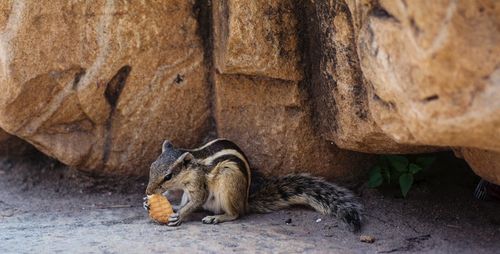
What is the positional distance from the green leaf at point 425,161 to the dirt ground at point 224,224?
0.26 meters

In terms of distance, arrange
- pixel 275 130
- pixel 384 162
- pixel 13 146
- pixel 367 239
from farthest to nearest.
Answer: pixel 13 146 < pixel 384 162 < pixel 275 130 < pixel 367 239

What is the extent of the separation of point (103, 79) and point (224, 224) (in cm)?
143

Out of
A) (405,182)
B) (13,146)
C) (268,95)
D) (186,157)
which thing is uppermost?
(268,95)

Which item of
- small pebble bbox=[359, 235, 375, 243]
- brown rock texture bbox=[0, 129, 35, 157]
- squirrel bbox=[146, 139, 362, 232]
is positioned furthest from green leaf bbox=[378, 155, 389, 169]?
brown rock texture bbox=[0, 129, 35, 157]

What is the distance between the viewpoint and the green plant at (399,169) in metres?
5.53

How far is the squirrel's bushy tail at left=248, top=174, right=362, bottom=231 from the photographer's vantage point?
5371 mm

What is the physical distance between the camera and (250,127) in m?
5.71

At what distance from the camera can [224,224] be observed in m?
5.29

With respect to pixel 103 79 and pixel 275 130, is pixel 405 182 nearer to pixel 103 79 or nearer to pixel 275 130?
pixel 275 130

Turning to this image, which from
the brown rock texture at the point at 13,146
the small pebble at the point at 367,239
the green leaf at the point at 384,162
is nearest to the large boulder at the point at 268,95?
the green leaf at the point at 384,162

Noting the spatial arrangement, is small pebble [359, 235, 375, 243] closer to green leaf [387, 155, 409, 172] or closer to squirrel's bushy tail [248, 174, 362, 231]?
squirrel's bushy tail [248, 174, 362, 231]

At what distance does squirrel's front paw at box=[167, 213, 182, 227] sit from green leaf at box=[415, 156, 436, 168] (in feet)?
6.08

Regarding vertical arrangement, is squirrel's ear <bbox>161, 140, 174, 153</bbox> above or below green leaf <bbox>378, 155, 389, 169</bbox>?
above

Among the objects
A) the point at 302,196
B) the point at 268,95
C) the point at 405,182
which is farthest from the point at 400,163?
the point at 268,95
